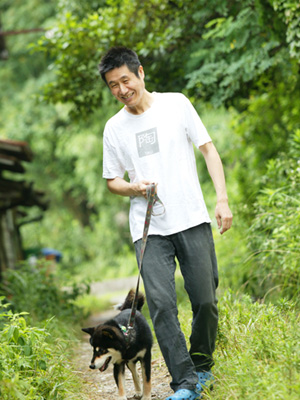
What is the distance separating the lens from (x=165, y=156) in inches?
158

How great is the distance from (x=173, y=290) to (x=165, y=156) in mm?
900

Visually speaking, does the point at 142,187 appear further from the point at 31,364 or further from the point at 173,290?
the point at 31,364

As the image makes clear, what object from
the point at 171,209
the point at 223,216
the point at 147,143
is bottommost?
the point at 223,216

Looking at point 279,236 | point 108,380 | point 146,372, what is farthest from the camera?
point 279,236

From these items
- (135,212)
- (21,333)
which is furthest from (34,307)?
(135,212)

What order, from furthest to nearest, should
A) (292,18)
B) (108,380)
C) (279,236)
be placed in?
1. (292,18)
2. (279,236)
3. (108,380)

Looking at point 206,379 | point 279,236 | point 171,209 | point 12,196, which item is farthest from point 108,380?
point 12,196

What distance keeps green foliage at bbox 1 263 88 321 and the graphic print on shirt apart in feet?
14.3

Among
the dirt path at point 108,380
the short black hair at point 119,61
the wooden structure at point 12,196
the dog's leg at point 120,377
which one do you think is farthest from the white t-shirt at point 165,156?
the wooden structure at point 12,196

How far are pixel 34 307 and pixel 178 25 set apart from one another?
4271 mm

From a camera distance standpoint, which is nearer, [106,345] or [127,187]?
[127,187]

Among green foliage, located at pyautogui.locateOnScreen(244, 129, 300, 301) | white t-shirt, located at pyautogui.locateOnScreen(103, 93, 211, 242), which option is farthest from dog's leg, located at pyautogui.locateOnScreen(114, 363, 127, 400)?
green foliage, located at pyautogui.locateOnScreen(244, 129, 300, 301)

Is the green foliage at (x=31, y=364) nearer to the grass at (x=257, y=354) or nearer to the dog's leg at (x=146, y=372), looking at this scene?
the dog's leg at (x=146, y=372)

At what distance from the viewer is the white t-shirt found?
4008 millimetres
